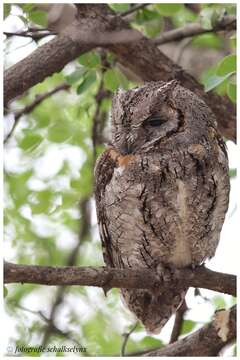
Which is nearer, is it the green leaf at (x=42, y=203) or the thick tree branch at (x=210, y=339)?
the thick tree branch at (x=210, y=339)

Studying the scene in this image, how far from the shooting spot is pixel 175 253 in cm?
251

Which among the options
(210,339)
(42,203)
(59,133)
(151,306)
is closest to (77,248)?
(42,203)

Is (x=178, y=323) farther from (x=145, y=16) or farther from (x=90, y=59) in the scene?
(x=145, y=16)

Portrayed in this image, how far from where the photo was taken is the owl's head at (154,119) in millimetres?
2375

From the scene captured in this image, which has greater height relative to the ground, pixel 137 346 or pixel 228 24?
pixel 228 24

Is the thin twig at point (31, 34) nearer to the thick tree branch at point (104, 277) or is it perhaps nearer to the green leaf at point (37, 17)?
the green leaf at point (37, 17)

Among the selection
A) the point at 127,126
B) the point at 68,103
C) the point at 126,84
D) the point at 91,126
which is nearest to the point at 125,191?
the point at 127,126

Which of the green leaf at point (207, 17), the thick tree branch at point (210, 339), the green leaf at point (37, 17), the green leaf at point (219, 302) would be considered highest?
the green leaf at point (37, 17)

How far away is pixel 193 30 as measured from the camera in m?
3.48

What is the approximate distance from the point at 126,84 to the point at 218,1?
1.65 feet

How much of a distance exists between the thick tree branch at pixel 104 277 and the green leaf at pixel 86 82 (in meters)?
0.85

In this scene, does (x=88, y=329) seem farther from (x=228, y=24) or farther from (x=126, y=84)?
(x=228, y=24)

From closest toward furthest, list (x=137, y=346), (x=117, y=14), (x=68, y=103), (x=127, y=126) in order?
1. (x=127, y=126)
2. (x=117, y=14)
3. (x=137, y=346)
4. (x=68, y=103)

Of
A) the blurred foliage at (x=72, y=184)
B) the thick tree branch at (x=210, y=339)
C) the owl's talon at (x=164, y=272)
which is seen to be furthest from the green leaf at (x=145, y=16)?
the thick tree branch at (x=210, y=339)
